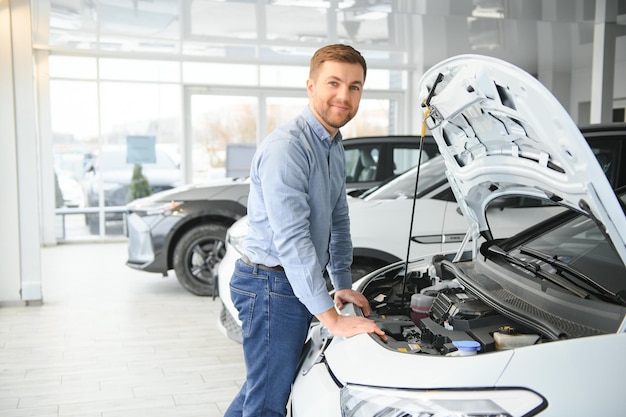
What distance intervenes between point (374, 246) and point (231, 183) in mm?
3270

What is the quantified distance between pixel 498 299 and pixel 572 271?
0.35 meters

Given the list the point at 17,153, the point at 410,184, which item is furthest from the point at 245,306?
the point at 17,153

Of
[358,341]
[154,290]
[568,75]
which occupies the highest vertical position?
[568,75]

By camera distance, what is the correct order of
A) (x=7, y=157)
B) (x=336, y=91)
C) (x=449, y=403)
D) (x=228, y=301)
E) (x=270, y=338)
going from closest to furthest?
(x=449, y=403) < (x=336, y=91) < (x=270, y=338) < (x=228, y=301) < (x=7, y=157)

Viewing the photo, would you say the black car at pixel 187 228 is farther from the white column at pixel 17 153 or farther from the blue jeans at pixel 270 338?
the blue jeans at pixel 270 338

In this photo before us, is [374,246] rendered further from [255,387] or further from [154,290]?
[154,290]

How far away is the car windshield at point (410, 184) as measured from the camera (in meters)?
5.55

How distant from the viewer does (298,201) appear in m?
2.59

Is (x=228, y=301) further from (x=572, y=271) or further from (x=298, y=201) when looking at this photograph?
(x=572, y=271)

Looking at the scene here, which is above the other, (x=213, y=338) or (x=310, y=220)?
(x=310, y=220)

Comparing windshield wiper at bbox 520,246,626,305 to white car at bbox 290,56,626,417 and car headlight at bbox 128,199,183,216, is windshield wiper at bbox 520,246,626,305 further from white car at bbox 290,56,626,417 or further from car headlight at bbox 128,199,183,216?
car headlight at bbox 128,199,183,216

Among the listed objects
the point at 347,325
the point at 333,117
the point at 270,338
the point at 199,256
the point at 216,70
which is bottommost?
the point at 199,256

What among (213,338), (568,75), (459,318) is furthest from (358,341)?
(568,75)

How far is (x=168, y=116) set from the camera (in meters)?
13.9
